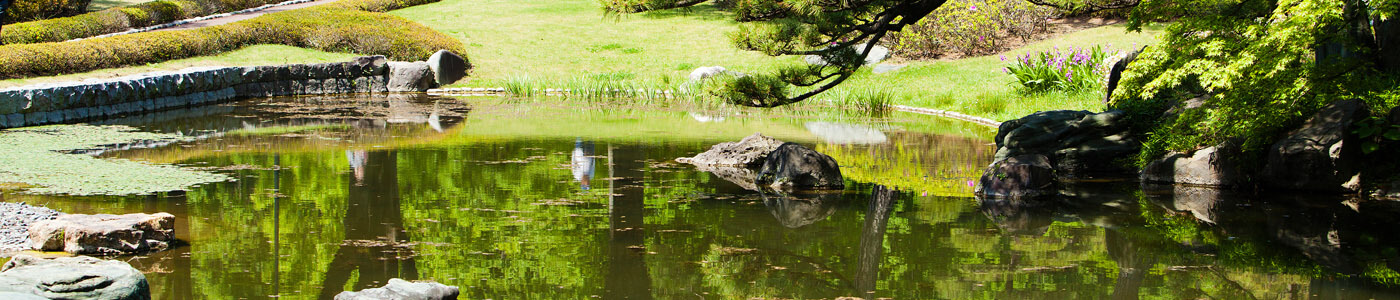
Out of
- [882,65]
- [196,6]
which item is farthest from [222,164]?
[196,6]

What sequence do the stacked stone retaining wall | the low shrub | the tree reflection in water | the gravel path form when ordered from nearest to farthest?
1. the tree reflection in water
2. the gravel path
3. the stacked stone retaining wall
4. the low shrub

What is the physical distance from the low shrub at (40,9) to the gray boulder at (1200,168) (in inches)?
803

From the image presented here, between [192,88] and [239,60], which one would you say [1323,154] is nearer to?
[192,88]

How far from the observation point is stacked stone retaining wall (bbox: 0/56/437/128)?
11.8 meters

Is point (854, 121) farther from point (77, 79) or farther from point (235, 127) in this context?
point (77, 79)

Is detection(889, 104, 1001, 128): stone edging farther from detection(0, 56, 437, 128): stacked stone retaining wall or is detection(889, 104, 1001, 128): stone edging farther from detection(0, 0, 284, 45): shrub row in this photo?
detection(0, 0, 284, 45): shrub row

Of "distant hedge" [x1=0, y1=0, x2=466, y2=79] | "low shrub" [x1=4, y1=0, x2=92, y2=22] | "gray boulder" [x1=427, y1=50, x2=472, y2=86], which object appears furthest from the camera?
"low shrub" [x1=4, y1=0, x2=92, y2=22]

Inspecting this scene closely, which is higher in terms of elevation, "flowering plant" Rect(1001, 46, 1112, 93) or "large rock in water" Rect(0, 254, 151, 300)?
"flowering plant" Rect(1001, 46, 1112, 93)

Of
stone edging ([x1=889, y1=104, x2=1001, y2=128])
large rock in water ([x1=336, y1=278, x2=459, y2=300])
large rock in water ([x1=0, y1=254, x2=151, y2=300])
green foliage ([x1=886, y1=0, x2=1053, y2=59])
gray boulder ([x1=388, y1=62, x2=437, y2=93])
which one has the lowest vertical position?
large rock in water ([x1=336, y1=278, x2=459, y2=300])

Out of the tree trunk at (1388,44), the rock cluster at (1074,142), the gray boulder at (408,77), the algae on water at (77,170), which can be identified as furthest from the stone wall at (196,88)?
the tree trunk at (1388,44)

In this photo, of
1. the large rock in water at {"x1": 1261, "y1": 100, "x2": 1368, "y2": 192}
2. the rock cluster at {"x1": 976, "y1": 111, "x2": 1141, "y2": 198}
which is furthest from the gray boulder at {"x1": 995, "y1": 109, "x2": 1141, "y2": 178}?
the large rock in water at {"x1": 1261, "y1": 100, "x2": 1368, "y2": 192}

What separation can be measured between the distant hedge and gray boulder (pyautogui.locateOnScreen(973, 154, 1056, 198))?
41.9 feet

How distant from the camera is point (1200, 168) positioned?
8.91 metres

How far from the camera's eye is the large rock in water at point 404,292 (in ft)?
14.6
